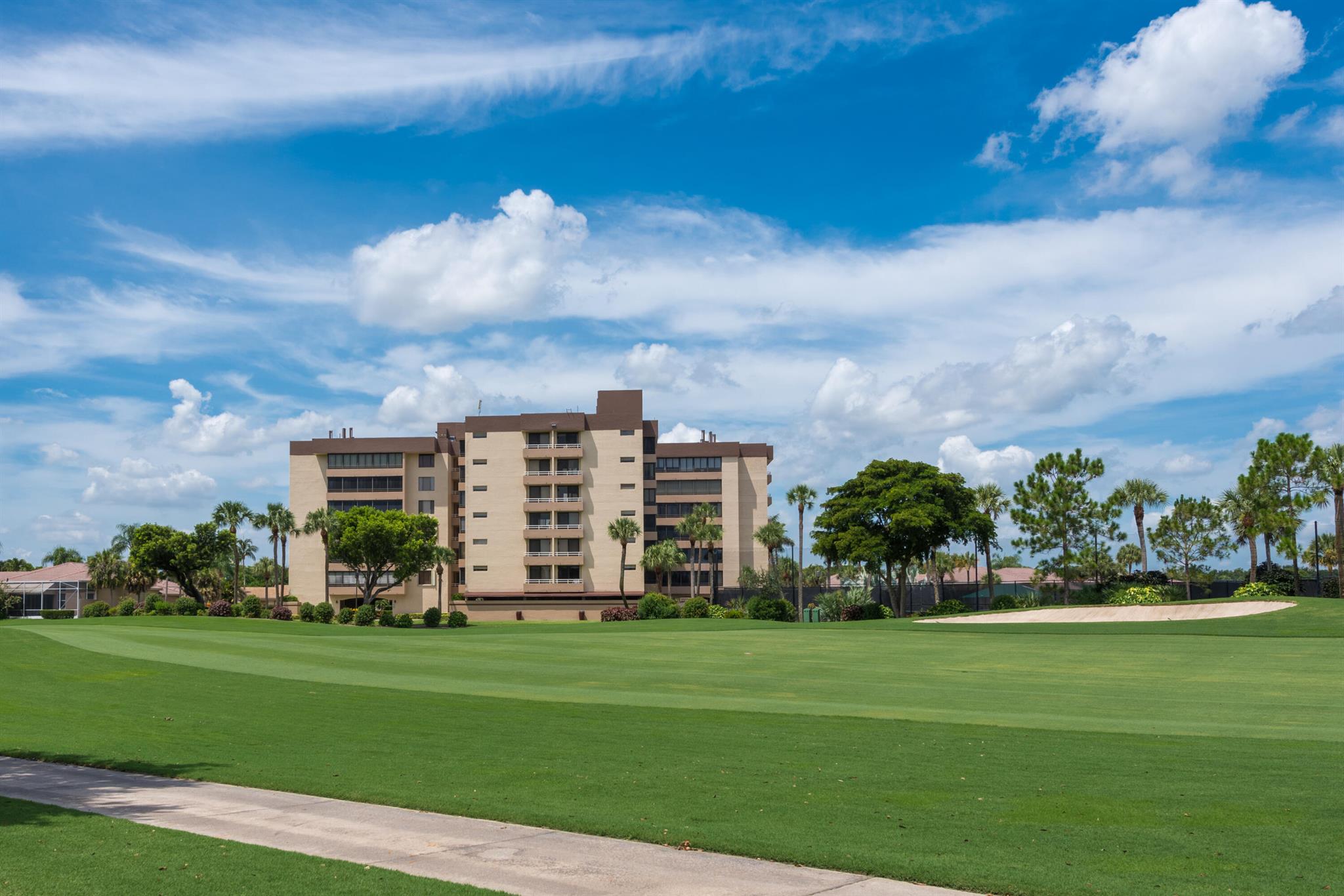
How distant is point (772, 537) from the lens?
364 feet

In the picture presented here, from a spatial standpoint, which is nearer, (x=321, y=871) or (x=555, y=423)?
(x=321, y=871)

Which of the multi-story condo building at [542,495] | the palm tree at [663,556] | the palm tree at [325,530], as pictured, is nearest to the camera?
the palm tree at [325,530]

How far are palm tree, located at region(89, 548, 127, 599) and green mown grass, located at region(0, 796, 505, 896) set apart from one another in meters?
114

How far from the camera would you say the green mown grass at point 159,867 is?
881 centimetres

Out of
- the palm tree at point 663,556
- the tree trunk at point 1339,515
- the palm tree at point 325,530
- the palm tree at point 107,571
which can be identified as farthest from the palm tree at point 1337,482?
the palm tree at point 107,571

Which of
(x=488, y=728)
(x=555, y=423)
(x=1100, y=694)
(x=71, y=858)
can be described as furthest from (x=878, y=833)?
(x=555, y=423)

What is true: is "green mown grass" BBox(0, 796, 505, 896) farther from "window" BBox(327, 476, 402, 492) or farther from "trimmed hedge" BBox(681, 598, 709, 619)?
"window" BBox(327, 476, 402, 492)

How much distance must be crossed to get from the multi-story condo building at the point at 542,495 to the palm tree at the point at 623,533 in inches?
106

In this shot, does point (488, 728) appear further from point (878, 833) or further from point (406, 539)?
point (406, 539)

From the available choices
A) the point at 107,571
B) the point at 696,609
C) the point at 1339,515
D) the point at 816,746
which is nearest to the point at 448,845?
the point at 816,746

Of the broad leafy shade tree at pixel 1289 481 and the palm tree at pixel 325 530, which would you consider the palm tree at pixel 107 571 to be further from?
the broad leafy shade tree at pixel 1289 481

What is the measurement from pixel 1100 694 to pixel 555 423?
85.2 metres

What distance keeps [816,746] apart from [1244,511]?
83.7 metres

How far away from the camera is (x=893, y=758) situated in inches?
637
